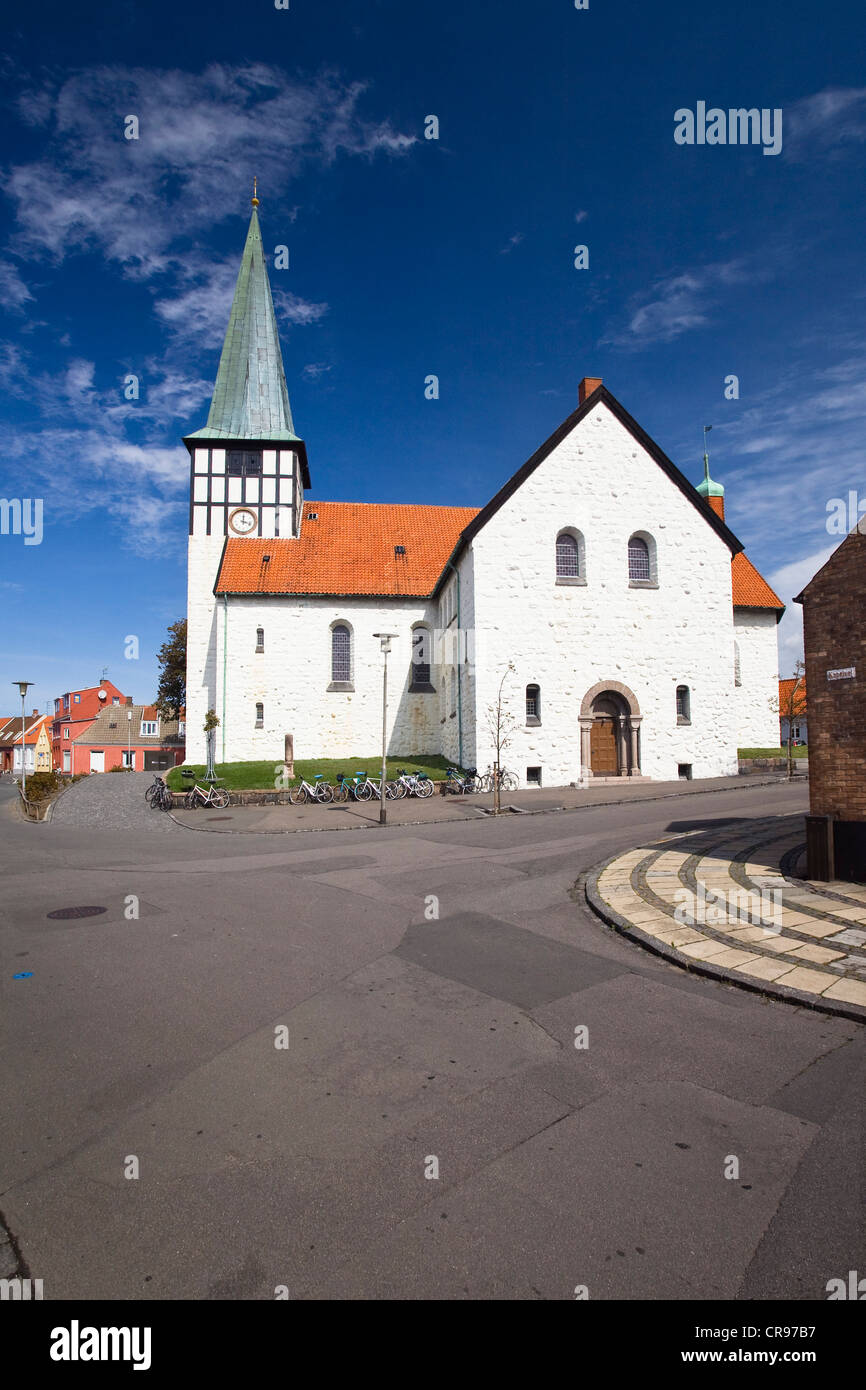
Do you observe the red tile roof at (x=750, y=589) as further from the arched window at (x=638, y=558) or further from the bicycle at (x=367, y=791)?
the bicycle at (x=367, y=791)

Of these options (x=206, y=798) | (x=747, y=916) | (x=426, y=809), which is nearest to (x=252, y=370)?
(x=206, y=798)

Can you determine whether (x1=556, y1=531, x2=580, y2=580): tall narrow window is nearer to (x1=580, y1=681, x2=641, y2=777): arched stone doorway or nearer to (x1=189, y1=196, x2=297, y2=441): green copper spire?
(x1=580, y1=681, x2=641, y2=777): arched stone doorway

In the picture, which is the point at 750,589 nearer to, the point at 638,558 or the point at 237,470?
the point at 638,558

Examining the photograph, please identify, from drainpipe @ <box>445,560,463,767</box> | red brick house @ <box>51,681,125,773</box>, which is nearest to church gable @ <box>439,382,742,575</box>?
drainpipe @ <box>445,560,463,767</box>

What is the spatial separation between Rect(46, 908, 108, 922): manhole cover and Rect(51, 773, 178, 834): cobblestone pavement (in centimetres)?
861

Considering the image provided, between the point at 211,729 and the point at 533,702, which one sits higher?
the point at 533,702

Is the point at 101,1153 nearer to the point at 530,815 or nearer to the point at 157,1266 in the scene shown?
the point at 157,1266

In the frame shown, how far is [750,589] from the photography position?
101ft

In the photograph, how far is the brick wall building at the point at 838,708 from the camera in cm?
921

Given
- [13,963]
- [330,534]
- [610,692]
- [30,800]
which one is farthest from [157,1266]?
[330,534]

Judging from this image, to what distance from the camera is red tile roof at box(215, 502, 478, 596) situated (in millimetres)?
30109

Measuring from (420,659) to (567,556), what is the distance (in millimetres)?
8823

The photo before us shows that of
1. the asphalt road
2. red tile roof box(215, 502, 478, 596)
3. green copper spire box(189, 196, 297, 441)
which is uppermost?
green copper spire box(189, 196, 297, 441)

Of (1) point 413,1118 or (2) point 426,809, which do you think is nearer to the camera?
(1) point 413,1118
